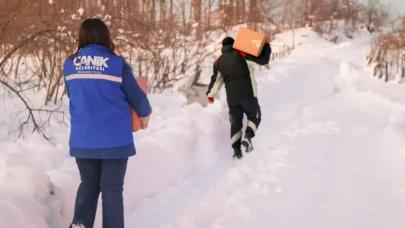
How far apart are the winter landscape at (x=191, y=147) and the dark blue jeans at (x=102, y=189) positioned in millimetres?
295

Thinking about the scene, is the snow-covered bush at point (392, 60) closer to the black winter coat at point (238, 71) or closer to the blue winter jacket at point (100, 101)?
the black winter coat at point (238, 71)

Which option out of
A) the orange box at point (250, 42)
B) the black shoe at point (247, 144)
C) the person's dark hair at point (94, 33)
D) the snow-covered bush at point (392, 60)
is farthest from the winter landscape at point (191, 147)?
the snow-covered bush at point (392, 60)

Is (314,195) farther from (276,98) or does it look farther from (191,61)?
(191,61)

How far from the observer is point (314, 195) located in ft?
14.4

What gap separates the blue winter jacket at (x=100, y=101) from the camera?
2.81 m

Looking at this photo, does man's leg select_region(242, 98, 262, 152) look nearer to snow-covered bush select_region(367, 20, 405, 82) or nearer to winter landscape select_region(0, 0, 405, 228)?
winter landscape select_region(0, 0, 405, 228)

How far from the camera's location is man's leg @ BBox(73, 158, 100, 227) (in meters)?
3.06

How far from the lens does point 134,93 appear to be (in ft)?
9.59

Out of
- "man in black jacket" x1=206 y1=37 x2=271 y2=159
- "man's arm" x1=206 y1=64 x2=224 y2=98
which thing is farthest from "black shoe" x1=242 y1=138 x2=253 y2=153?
"man's arm" x1=206 y1=64 x2=224 y2=98

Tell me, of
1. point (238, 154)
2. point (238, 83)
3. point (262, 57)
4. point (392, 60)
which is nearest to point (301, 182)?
point (238, 154)

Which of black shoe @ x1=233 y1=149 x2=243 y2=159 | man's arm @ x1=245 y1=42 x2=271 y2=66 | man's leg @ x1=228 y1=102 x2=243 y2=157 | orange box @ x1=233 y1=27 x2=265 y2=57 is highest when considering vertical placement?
orange box @ x1=233 y1=27 x2=265 y2=57

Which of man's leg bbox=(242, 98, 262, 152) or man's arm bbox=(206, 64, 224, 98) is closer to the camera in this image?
man's leg bbox=(242, 98, 262, 152)

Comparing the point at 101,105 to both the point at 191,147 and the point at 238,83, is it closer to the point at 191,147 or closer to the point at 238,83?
the point at 191,147

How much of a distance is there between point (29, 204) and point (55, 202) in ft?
1.00
